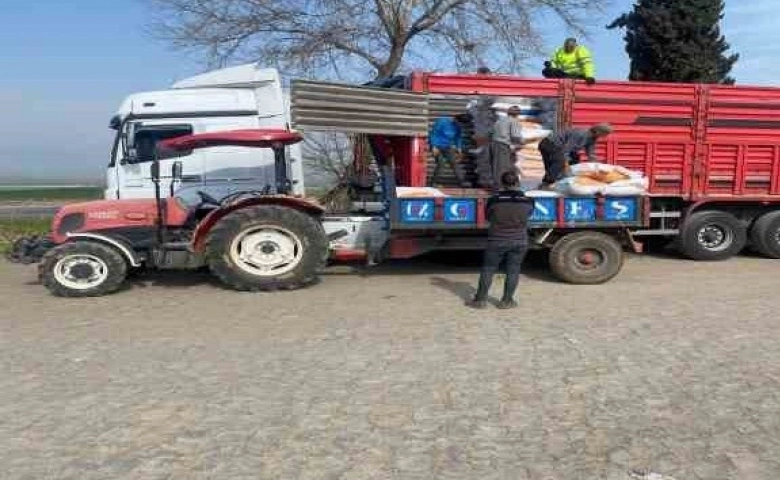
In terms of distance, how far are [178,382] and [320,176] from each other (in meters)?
11.7

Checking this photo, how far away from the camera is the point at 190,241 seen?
777cm

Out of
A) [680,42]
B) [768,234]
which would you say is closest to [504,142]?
[768,234]

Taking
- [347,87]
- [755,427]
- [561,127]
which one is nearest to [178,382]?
[755,427]

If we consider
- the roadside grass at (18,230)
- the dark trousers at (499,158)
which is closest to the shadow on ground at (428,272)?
the dark trousers at (499,158)

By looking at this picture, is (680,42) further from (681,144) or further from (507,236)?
(507,236)

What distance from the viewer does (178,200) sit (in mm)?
8148

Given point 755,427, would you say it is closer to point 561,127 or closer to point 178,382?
point 178,382

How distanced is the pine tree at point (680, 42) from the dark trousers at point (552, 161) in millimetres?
12218

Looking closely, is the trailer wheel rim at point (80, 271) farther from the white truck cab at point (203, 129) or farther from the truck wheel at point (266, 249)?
the white truck cab at point (203, 129)

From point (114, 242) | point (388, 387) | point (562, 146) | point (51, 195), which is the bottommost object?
point (51, 195)

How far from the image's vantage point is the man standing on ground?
874cm

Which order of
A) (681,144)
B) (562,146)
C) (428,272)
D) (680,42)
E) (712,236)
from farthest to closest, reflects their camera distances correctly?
(680,42)
(712,236)
(681,144)
(428,272)
(562,146)

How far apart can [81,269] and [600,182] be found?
6202mm

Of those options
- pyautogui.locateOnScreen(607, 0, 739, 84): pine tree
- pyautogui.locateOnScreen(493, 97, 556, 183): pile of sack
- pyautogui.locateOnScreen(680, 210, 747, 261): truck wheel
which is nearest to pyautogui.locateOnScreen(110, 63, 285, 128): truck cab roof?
pyautogui.locateOnScreen(493, 97, 556, 183): pile of sack
